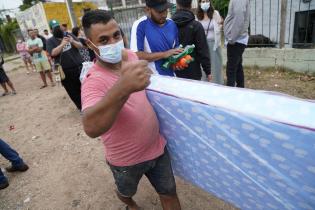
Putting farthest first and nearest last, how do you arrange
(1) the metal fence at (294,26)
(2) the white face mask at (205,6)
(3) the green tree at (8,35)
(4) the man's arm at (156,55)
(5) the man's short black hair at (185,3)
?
(3) the green tree at (8,35) < (1) the metal fence at (294,26) < (2) the white face mask at (205,6) < (5) the man's short black hair at (185,3) < (4) the man's arm at (156,55)

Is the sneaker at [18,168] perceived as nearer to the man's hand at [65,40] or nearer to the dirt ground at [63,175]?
the dirt ground at [63,175]

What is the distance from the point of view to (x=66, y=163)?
3846 millimetres

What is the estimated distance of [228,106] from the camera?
1346mm

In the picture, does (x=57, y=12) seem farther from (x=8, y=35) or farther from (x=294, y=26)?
(x=294, y=26)

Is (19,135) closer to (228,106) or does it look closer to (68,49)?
(68,49)

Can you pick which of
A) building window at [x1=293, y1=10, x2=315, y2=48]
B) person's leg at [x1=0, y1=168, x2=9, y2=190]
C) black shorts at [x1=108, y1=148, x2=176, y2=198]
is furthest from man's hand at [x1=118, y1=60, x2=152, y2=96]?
building window at [x1=293, y1=10, x2=315, y2=48]

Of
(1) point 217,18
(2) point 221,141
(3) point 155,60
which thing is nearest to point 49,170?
(3) point 155,60

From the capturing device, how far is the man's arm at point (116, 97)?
1146 millimetres

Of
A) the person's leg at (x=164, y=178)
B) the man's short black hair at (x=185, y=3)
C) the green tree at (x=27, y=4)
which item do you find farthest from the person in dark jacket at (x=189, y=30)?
the green tree at (x=27, y=4)

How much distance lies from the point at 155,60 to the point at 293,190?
6.34 feet

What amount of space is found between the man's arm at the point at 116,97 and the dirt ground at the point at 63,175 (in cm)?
178

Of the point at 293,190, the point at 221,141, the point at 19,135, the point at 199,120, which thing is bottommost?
the point at 19,135

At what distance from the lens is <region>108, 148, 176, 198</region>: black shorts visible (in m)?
1.86

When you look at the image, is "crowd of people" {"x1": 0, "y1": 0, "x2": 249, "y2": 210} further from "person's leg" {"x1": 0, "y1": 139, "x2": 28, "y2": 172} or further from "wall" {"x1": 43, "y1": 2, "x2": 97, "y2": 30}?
"wall" {"x1": 43, "y1": 2, "x2": 97, "y2": 30}
